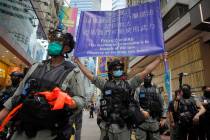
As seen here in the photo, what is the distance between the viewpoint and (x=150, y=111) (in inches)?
209

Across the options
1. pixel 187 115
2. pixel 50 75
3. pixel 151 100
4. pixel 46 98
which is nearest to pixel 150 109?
pixel 151 100

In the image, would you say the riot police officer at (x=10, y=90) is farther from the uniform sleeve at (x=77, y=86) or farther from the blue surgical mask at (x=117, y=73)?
the uniform sleeve at (x=77, y=86)

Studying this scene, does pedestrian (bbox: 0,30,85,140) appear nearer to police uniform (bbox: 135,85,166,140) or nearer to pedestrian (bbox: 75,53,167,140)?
pedestrian (bbox: 75,53,167,140)

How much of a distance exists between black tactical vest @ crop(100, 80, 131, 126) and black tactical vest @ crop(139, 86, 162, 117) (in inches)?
70.6

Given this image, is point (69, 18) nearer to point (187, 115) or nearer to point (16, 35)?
point (16, 35)

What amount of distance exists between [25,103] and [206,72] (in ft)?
37.6

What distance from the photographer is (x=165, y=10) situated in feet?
52.2

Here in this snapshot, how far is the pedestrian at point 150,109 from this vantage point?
5.17 m

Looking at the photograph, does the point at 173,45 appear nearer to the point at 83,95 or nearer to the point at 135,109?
the point at 135,109

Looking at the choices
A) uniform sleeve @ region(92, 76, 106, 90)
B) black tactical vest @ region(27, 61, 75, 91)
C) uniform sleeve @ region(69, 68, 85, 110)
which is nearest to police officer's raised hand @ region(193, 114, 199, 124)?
uniform sleeve @ region(92, 76, 106, 90)

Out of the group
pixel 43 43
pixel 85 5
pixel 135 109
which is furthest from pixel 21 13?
pixel 85 5

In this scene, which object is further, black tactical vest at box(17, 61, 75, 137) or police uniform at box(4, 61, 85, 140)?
police uniform at box(4, 61, 85, 140)

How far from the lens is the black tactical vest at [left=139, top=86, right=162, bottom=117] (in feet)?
17.4

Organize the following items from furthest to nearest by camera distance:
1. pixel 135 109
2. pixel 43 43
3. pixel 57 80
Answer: pixel 43 43
pixel 135 109
pixel 57 80
